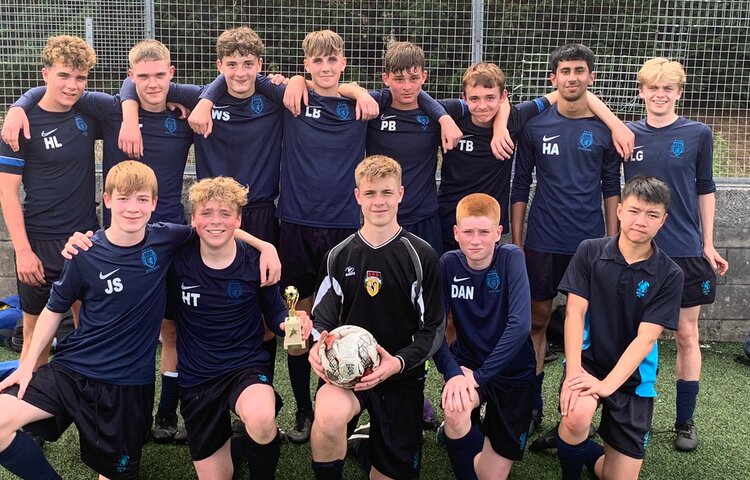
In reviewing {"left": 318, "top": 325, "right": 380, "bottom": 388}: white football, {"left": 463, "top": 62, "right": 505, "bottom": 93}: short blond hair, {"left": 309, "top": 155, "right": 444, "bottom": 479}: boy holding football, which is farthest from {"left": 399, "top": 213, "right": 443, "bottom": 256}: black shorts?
{"left": 318, "top": 325, "right": 380, "bottom": 388}: white football

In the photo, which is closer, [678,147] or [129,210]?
[129,210]

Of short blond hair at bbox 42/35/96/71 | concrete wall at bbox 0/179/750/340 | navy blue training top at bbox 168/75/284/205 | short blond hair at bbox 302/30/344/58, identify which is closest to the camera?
short blond hair at bbox 42/35/96/71

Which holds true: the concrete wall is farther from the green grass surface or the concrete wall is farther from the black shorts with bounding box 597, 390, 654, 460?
the black shorts with bounding box 597, 390, 654, 460

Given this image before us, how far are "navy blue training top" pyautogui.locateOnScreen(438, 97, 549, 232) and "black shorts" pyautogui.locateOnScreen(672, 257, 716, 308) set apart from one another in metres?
1.05

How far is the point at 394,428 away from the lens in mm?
3055

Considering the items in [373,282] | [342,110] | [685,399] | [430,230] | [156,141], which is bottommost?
[685,399]

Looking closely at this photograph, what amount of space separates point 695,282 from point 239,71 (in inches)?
107

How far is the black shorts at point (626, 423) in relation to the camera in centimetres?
307

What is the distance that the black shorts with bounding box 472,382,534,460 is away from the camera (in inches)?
125

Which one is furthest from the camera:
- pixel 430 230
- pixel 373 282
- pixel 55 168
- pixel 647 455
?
pixel 430 230

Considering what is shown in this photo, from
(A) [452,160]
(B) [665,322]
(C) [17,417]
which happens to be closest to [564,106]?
(A) [452,160]

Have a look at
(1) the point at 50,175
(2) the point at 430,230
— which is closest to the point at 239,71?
(1) the point at 50,175

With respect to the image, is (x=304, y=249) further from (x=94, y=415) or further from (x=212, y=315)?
(x=94, y=415)

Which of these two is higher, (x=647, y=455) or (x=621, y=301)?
(x=621, y=301)
